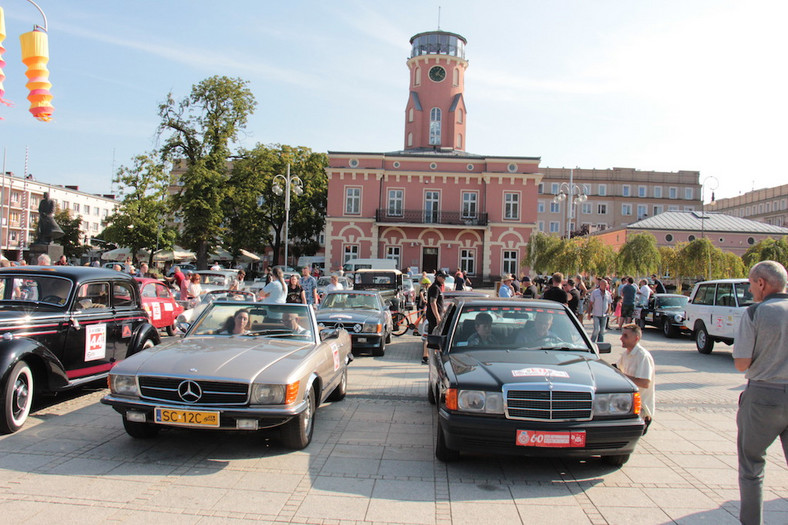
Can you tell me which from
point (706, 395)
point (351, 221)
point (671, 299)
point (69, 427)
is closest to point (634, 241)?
point (671, 299)

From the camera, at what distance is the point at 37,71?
366 inches

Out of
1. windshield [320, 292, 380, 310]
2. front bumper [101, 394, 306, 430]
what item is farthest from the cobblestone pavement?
windshield [320, 292, 380, 310]

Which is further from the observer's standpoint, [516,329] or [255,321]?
[255,321]

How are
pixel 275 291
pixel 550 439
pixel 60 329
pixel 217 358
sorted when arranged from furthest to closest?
pixel 275 291 < pixel 60 329 < pixel 217 358 < pixel 550 439

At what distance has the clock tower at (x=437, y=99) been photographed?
169 feet

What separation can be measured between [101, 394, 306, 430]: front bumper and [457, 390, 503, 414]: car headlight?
1.51 meters

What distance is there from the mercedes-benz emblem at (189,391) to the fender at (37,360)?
6.62 feet

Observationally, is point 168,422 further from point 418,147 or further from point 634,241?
point 418,147

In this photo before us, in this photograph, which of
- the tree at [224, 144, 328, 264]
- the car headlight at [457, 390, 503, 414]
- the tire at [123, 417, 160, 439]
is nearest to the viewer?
the car headlight at [457, 390, 503, 414]

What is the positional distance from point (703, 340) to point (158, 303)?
1346 centimetres

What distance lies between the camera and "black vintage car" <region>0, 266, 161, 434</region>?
6.11 metres

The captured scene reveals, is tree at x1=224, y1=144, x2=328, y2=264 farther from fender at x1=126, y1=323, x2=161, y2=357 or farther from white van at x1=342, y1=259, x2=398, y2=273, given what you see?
fender at x1=126, y1=323, x2=161, y2=357

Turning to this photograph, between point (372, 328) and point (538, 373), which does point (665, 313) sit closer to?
point (372, 328)

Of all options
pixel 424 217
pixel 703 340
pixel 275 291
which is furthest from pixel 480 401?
pixel 424 217
